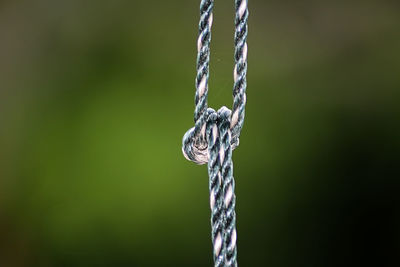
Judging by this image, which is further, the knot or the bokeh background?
the bokeh background

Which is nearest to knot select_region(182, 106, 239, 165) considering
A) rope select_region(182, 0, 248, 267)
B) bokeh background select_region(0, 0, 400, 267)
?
rope select_region(182, 0, 248, 267)

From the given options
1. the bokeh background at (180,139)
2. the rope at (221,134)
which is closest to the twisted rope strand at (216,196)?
the rope at (221,134)

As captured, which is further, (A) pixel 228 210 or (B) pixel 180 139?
(B) pixel 180 139

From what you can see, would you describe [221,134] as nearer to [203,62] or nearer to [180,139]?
[203,62]

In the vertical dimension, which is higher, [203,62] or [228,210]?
[203,62]

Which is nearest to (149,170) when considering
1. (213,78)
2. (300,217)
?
(213,78)

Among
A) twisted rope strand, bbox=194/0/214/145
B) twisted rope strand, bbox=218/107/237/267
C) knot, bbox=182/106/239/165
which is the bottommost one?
twisted rope strand, bbox=218/107/237/267

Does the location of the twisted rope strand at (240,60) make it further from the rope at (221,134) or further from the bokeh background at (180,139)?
the bokeh background at (180,139)

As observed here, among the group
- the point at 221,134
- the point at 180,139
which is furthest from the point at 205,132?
the point at 180,139

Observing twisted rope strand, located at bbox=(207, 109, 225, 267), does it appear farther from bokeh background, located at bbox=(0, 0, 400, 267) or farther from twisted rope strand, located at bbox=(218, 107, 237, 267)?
bokeh background, located at bbox=(0, 0, 400, 267)
